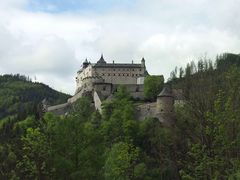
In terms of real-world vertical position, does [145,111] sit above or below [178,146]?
above

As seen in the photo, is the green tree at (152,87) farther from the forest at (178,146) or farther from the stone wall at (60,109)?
the forest at (178,146)

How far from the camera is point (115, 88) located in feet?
374

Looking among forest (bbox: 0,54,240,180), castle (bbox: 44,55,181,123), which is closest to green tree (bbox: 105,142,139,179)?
forest (bbox: 0,54,240,180)

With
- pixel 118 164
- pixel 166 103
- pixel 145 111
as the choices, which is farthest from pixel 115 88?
pixel 118 164

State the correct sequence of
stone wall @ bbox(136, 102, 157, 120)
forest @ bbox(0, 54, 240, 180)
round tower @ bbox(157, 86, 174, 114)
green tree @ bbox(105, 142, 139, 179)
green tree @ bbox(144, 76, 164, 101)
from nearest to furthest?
1. forest @ bbox(0, 54, 240, 180)
2. green tree @ bbox(105, 142, 139, 179)
3. round tower @ bbox(157, 86, 174, 114)
4. stone wall @ bbox(136, 102, 157, 120)
5. green tree @ bbox(144, 76, 164, 101)

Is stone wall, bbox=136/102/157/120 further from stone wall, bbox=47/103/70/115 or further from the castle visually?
stone wall, bbox=47/103/70/115

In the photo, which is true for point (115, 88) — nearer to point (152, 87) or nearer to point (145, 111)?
point (152, 87)

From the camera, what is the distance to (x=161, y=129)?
80.4 m

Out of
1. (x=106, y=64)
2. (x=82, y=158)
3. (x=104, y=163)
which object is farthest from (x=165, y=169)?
(x=106, y=64)

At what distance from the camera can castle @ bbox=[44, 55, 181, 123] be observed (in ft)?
296

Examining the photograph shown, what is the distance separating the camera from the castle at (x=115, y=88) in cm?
9012

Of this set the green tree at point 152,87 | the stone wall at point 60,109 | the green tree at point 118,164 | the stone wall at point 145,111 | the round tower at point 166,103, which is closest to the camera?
the green tree at point 118,164

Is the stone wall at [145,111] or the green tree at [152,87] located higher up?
the green tree at [152,87]

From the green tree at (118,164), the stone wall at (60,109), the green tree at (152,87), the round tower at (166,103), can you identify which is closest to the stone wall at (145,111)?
the round tower at (166,103)
